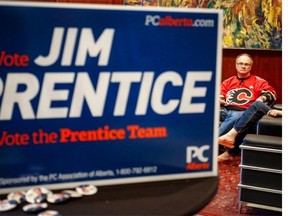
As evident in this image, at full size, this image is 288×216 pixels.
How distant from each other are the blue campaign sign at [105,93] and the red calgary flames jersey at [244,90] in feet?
12.4

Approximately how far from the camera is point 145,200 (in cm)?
66

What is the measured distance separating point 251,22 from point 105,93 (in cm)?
453

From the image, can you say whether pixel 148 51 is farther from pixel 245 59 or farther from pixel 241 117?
pixel 245 59

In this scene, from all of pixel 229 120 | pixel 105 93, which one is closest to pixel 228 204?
pixel 229 120

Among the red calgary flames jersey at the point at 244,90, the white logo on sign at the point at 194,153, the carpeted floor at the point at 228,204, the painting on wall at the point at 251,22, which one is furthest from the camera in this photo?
the painting on wall at the point at 251,22

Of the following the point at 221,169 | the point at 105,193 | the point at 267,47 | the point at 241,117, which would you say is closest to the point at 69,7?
the point at 105,193

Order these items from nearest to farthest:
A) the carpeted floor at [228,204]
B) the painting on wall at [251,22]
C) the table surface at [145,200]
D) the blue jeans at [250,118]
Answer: the table surface at [145,200] < the carpeted floor at [228,204] < the blue jeans at [250,118] < the painting on wall at [251,22]

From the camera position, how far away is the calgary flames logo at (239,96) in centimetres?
444

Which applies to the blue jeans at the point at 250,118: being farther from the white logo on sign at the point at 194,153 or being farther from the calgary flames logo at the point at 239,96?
the white logo on sign at the point at 194,153

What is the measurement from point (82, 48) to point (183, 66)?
182 millimetres

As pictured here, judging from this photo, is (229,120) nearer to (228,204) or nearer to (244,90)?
(244,90)

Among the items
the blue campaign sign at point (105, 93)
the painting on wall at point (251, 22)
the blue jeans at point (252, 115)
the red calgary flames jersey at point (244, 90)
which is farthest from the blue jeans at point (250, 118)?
the blue campaign sign at point (105, 93)

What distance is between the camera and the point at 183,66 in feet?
2.34

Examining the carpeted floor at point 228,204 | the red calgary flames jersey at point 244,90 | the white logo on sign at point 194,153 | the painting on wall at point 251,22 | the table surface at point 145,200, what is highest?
the painting on wall at point 251,22
